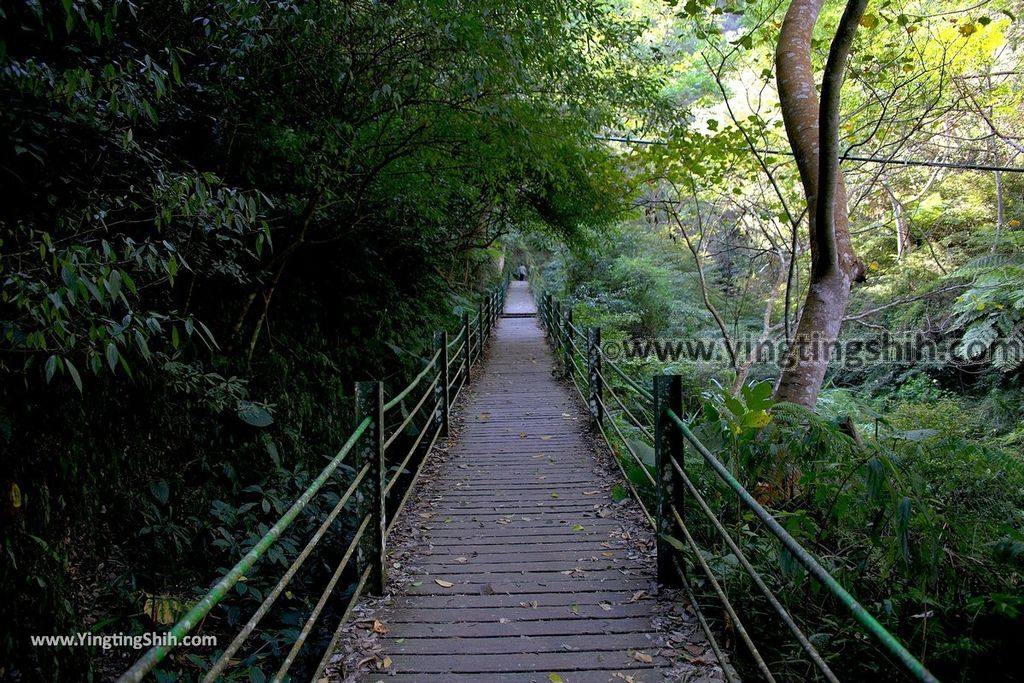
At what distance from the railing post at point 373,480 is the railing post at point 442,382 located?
11.3 ft

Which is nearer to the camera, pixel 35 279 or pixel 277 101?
pixel 35 279

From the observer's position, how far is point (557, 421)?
7883 millimetres

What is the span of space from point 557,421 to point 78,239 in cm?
579

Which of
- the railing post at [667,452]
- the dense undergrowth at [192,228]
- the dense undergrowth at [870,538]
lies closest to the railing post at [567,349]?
the dense undergrowth at [192,228]

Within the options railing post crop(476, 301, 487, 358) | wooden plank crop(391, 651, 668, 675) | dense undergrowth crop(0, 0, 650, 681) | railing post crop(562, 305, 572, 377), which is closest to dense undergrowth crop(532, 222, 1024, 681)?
wooden plank crop(391, 651, 668, 675)

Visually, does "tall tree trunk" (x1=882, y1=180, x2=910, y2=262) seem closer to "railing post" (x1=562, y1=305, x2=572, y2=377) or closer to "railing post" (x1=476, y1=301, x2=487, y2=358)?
"railing post" (x1=562, y1=305, x2=572, y2=377)

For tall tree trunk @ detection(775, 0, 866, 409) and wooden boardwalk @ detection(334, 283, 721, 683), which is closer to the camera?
wooden boardwalk @ detection(334, 283, 721, 683)

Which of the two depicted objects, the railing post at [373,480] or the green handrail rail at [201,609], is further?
the railing post at [373,480]

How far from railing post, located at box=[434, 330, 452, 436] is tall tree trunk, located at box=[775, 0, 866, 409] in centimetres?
377

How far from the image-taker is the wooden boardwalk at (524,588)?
8.92 feet

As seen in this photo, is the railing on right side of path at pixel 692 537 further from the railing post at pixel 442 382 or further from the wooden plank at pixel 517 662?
the railing post at pixel 442 382

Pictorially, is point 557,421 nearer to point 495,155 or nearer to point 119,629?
point 495,155

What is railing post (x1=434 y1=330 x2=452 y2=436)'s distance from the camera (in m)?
6.98

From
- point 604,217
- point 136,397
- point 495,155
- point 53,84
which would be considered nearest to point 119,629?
point 136,397
